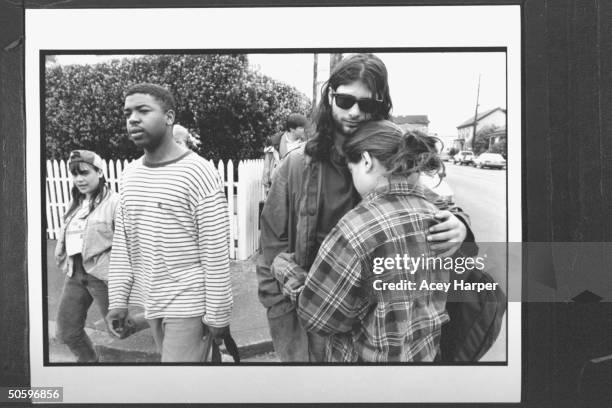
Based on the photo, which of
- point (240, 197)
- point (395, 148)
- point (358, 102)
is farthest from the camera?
point (240, 197)

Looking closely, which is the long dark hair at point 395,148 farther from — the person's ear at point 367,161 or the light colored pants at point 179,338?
the light colored pants at point 179,338

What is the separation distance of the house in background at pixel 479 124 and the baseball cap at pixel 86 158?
7.28ft

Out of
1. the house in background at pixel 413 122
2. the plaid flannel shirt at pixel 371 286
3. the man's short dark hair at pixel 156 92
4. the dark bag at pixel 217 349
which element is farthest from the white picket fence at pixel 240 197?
the house in background at pixel 413 122

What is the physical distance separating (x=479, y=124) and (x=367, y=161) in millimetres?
762

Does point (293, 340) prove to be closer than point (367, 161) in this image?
No

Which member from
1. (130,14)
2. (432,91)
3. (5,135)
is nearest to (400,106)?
(432,91)

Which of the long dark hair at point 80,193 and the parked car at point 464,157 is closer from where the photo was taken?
the parked car at point 464,157

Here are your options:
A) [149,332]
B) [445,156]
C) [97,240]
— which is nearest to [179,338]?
[149,332]

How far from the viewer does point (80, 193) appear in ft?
11.5

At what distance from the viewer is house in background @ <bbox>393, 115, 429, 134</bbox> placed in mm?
3359

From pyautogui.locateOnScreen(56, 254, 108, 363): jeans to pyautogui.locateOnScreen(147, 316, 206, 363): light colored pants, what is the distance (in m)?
0.44

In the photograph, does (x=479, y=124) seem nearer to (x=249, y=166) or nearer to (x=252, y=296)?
(x=249, y=166)

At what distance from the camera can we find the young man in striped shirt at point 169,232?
3398 mm

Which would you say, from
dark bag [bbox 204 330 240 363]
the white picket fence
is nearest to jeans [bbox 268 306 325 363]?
dark bag [bbox 204 330 240 363]
